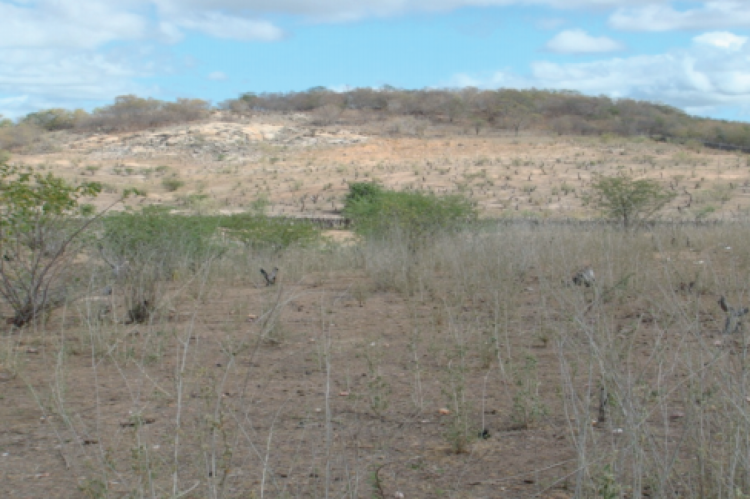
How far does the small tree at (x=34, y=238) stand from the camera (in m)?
7.07

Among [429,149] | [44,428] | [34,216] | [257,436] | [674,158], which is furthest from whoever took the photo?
[429,149]

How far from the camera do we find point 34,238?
739 centimetres

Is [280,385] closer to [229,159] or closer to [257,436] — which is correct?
[257,436]

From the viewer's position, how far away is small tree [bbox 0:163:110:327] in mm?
7074

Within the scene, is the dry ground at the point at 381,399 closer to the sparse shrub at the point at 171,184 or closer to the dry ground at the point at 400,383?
the dry ground at the point at 400,383

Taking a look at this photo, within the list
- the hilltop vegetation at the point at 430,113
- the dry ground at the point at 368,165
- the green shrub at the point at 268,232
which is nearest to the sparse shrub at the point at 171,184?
the dry ground at the point at 368,165

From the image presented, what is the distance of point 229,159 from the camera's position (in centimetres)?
4294

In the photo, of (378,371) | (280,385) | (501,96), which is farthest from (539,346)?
(501,96)

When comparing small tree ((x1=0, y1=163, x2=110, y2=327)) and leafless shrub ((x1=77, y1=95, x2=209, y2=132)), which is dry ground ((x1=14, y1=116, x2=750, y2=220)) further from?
small tree ((x1=0, y1=163, x2=110, y2=327))

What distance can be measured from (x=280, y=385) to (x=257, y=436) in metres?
1.23

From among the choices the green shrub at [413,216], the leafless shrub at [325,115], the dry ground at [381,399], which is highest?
the leafless shrub at [325,115]

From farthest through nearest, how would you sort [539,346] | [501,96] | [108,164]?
1. [501,96]
2. [108,164]
3. [539,346]

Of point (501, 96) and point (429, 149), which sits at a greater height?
point (501, 96)

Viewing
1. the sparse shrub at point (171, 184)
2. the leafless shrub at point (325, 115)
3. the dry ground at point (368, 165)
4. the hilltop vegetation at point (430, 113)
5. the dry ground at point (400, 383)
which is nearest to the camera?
the dry ground at point (400, 383)
